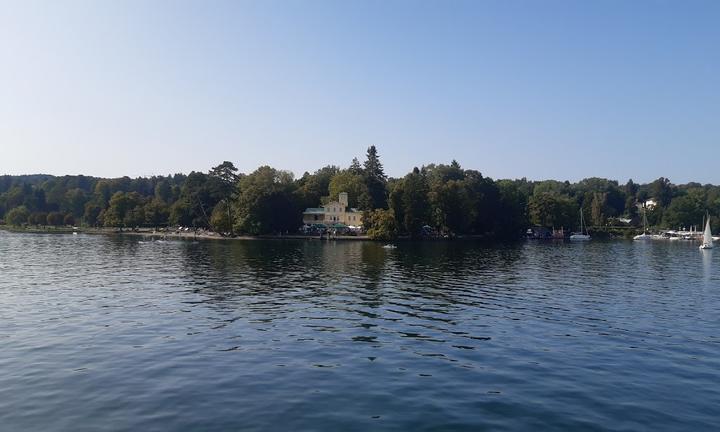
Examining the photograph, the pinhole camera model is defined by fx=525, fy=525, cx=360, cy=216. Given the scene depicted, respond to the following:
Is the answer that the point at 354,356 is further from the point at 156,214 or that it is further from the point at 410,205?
the point at 156,214

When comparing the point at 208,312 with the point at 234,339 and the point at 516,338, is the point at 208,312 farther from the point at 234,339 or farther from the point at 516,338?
the point at 516,338

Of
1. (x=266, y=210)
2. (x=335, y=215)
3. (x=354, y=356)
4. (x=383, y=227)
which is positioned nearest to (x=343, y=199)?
(x=335, y=215)

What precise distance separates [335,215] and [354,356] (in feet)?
461

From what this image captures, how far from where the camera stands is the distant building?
535 ft

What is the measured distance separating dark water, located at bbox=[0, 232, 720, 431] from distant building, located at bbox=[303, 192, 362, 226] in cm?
11600

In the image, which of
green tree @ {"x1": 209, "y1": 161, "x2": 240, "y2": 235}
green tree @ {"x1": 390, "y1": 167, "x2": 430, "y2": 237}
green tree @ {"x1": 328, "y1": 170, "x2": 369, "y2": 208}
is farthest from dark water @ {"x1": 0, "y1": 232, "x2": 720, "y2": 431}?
green tree @ {"x1": 328, "y1": 170, "x2": 369, "y2": 208}

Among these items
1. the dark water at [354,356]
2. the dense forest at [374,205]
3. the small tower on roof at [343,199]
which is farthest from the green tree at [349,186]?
the dark water at [354,356]

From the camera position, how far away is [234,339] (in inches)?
1011

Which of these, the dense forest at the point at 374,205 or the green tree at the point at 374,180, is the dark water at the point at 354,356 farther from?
the green tree at the point at 374,180

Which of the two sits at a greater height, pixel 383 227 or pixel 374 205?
pixel 374 205

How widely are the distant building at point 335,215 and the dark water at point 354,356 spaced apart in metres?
116

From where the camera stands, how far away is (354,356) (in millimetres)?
23047

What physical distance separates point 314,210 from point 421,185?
129 ft

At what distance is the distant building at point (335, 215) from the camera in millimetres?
163125
